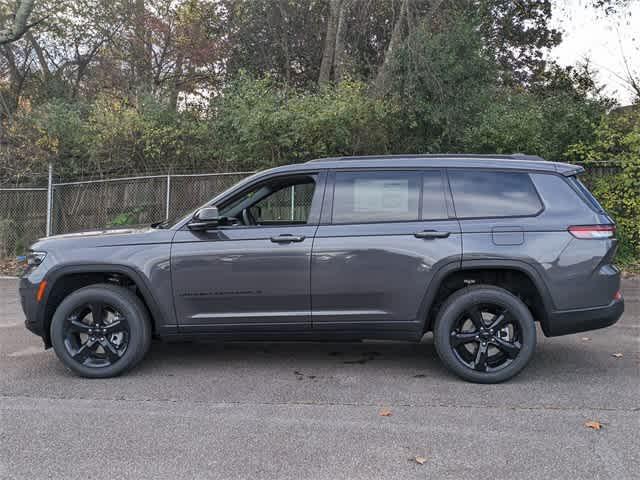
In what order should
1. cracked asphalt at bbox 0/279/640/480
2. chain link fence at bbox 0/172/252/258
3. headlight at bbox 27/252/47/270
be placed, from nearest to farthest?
1. cracked asphalt at bbox 0/279/640/480
2. headlight at bbox 27/252/47/270
3. chain link fence at bbox 0/172/252/258

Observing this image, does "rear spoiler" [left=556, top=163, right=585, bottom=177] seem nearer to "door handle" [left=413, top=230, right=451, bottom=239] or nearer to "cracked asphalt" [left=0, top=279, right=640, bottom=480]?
"door handle" [left=413, top=230, right=451, bottom=239]

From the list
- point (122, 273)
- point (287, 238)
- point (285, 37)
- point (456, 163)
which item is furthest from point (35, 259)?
point (285, 37)

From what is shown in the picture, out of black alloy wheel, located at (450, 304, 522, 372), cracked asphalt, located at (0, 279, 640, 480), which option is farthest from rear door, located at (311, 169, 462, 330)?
cracked asphalt, located at (0, 279, 640, 480)

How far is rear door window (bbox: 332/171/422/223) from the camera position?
510 cm

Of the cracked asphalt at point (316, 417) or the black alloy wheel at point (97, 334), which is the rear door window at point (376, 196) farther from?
the black alloy wheel at point (97, 334)

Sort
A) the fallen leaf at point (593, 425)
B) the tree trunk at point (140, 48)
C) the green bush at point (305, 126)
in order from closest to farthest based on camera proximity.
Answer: the fallen leaf at point (593, 425)
the green bush at point (305, 126)
the tree trunk at point (140, 48)

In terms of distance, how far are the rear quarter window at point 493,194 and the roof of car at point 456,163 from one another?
8cm

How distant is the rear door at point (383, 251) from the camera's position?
496cm

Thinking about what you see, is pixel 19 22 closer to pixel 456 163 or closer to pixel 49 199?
pixel 49 199

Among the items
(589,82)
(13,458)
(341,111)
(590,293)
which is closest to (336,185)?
(590,293)

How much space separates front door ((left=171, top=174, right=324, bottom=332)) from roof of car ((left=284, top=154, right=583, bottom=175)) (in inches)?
16.8

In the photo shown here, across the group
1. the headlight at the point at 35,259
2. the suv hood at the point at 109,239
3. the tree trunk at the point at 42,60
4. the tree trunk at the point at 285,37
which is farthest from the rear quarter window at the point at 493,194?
the tree trunk at the point at 42,60

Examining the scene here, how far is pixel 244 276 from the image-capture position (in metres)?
5.05

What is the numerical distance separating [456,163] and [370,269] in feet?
3.87
